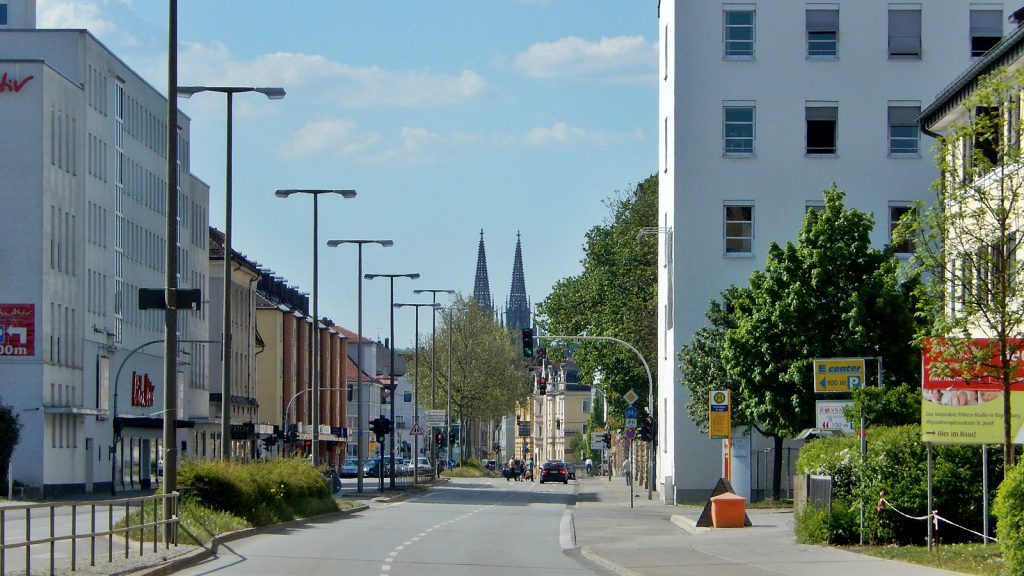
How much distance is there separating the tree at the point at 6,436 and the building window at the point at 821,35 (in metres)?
33.4

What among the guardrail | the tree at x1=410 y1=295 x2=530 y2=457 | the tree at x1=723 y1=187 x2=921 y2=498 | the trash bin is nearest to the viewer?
the guardrail

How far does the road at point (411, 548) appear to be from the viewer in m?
23.0

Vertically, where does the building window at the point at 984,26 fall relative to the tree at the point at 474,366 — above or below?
above

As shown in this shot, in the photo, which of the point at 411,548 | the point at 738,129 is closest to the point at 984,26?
the point at 738,129

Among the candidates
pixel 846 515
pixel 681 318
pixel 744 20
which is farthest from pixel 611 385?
pixel 846 515

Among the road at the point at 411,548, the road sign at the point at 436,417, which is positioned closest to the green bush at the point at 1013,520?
the road at the point at 411,548

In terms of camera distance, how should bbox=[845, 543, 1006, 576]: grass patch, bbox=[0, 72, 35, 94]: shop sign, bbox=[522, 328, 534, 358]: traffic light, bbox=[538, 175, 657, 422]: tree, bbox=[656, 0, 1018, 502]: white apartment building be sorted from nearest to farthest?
1. bbox=[845, 543, 1006, 576]: grass patch
2. bbox=[522, 328, 534, 358]: traffic light
3. bbox=[656, 0, 1018, 502]: white apartment building
4. bbox=[0, 72, 35, 94]: shop sign
5. bbox=[538, 175, 657, 422]: tree

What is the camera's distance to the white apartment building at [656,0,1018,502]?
5522 cm

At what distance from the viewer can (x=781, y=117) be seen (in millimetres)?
55469

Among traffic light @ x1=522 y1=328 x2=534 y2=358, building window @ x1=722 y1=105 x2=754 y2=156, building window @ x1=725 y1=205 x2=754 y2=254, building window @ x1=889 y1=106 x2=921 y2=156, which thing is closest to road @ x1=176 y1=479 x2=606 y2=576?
traffic light @ x1=522 y1=328 x2=534 y2=358

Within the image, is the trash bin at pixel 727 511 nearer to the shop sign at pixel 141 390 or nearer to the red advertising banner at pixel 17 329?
the red advertising banner at pixel 17 329

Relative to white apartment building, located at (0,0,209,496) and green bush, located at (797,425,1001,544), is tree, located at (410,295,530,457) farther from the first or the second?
green bush, located at (797,425,1001,544)

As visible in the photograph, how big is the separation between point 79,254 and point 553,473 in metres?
43.5

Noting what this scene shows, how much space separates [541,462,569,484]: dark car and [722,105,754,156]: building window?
51062 millimetres
